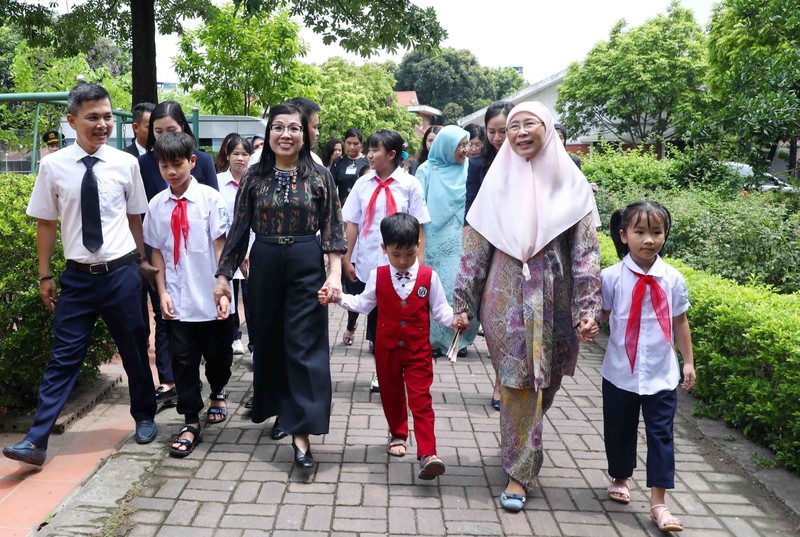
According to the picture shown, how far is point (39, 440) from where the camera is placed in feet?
13.1

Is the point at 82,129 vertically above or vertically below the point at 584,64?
below

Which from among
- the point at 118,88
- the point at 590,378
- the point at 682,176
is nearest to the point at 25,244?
the point at 590,378

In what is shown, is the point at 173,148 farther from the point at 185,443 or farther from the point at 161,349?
the point at 185,443

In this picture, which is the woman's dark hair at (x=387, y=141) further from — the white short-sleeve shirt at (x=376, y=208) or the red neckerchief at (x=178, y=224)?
the red neckerchief at (x=178, y=224)

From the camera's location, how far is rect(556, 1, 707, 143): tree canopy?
35500 millimetres

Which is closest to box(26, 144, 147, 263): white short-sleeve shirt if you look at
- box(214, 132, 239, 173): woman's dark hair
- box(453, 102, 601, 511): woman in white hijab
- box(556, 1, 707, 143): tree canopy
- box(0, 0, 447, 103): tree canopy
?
box(453, 102, 601, 511): woman in white hijab

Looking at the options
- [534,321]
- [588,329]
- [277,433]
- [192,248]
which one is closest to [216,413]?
[277,433]

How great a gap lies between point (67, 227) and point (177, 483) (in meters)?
1.60

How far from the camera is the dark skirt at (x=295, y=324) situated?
421 centimetres

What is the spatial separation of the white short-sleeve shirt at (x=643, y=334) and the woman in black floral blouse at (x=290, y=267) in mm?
1533

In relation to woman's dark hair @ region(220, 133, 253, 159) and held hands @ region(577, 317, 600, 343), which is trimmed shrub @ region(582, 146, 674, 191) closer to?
woman's dark hair @ region(220, 133, 253, 159)

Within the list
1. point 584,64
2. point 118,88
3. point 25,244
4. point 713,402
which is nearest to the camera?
point 25,244

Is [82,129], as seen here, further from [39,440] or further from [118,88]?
[118,88]

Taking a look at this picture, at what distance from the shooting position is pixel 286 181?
167 inches
